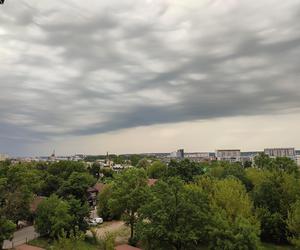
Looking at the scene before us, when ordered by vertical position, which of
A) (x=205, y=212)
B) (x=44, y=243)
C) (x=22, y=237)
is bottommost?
(x=22, y=237)

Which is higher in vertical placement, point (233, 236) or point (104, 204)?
point (233, 236)

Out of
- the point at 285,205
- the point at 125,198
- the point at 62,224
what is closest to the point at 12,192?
the point at 62,224

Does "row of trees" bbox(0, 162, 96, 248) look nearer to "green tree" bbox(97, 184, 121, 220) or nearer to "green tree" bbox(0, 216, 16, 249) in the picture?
"green tree" bbox(0, 216, 16, 249)

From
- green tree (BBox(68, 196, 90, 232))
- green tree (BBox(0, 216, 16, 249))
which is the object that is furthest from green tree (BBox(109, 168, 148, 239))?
green tree (BBox(0, 216, 16, 249))

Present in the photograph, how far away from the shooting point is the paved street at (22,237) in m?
40.3

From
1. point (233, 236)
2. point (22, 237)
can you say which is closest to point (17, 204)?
point (22, 237)

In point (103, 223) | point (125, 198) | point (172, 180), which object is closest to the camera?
point (172, 180)

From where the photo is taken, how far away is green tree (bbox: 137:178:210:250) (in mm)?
30641

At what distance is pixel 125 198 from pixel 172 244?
11.4m

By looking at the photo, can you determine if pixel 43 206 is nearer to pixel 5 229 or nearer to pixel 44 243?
pixel 44 243

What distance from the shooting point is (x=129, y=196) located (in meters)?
41.3

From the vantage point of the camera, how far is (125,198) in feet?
136

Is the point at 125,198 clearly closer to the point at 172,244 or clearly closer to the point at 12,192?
the point at 172,244

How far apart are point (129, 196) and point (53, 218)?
348 inches
